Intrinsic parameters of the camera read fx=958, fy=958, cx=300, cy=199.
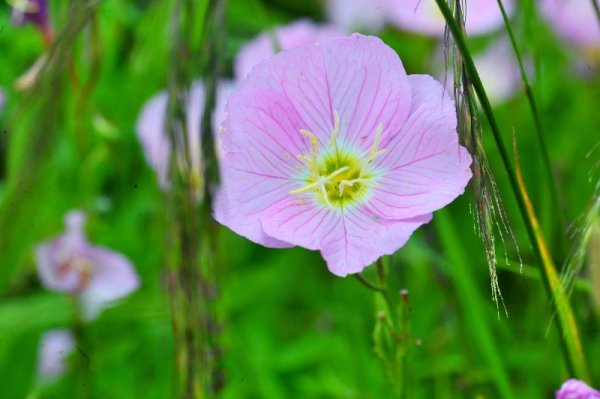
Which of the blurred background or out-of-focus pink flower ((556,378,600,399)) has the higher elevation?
the blurred background

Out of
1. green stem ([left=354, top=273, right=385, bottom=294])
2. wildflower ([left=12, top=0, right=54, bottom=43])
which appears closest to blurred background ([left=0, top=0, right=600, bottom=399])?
wildflower ([left=12, top=0, right=54, bottom=43])

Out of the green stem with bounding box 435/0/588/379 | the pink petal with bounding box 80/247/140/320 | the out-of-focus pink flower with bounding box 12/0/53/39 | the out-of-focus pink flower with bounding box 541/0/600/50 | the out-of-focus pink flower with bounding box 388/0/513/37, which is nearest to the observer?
the green stem with bounding box 435/0/588/379

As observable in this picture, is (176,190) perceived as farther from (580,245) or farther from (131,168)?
(131,168)

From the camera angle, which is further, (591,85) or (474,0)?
(591,85)

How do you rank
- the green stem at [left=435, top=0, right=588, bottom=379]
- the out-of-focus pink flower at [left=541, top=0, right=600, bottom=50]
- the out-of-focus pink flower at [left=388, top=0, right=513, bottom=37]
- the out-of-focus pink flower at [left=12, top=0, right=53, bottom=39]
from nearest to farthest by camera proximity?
the green stem at [left=435, top=0, right=588, bottom=379] → the out-of-focus pink flower at [left=12, top=0, right=53, bottom=39] → the out-of-focus pink flower at [left=388, top=0, right=513, bottom=37] → the out-of-focus pink flower at [left=541, top=0, right=600, bottom=50]

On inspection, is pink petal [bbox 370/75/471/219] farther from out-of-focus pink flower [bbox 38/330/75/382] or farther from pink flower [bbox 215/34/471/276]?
out-of-focus pink flower [bbox 38/330/75/382]

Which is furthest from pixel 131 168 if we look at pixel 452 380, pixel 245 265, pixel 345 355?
pixel 452 380

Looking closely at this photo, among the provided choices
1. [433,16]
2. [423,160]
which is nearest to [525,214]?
[423,160]

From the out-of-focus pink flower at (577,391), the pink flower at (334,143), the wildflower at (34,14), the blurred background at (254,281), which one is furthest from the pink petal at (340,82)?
the wildflower at (34,14)
